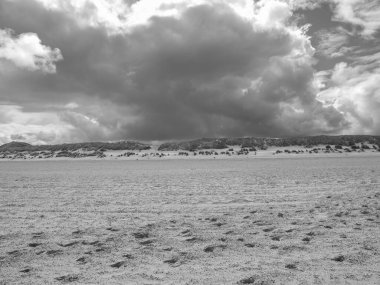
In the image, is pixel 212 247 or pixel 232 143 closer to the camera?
pixel 212 247

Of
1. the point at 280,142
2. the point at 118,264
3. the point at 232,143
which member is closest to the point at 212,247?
the point at 118,264

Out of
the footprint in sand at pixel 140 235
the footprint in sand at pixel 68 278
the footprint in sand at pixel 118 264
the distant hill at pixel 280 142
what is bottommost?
the footprint in sand at pixel 68 278

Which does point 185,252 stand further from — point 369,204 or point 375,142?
point 375,142

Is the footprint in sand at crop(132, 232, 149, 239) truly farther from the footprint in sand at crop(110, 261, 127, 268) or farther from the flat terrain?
the footprint in sand at crop(110, 261, 127, 268)

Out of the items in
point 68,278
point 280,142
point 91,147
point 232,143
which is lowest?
point 68,278

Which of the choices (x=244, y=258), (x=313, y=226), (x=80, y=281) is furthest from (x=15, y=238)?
(x=313, y=226)

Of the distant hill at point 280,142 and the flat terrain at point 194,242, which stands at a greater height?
the distant hill at point 280,142

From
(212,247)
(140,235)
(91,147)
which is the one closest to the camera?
(212,247)

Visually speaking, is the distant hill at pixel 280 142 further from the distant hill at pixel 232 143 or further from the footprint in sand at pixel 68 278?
the footprint in sand at pixel 68 278

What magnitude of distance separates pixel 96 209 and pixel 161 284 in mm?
7130

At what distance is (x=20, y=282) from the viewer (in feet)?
17.3

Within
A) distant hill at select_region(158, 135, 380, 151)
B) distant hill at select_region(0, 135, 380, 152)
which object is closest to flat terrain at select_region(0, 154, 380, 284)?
distant hill at select_region(0, 135, 380, 152)

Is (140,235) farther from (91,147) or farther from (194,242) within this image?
(91,147)

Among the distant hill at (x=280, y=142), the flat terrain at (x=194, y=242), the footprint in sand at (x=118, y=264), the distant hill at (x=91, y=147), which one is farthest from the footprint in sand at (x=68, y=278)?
the distant hill at (x=91, y=147)
